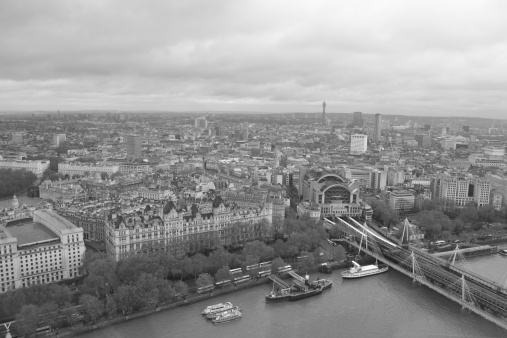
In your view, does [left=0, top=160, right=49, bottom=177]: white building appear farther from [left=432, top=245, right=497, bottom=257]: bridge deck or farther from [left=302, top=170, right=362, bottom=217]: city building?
[left=432, top=245, right=497, bottom=257]: bridge deck

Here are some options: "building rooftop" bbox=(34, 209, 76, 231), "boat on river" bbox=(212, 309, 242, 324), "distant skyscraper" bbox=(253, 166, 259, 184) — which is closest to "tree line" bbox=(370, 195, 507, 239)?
"distant skyscraper" bbox=(253, 166, 259, 184)

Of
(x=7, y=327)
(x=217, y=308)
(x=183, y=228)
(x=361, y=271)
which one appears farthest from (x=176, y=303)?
(x=361, y=271)

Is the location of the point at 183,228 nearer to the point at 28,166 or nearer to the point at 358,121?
the point at 28,166

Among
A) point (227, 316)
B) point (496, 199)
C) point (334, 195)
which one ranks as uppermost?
point (334, 195)

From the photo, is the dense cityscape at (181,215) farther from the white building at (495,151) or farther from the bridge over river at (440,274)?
the bridge over river at (440,274)

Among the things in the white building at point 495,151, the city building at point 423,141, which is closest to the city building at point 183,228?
the white building at point 495,151

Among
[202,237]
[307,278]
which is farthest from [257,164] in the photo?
[307,278]

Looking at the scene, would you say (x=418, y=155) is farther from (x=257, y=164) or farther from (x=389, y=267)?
(x=389, y=267)
